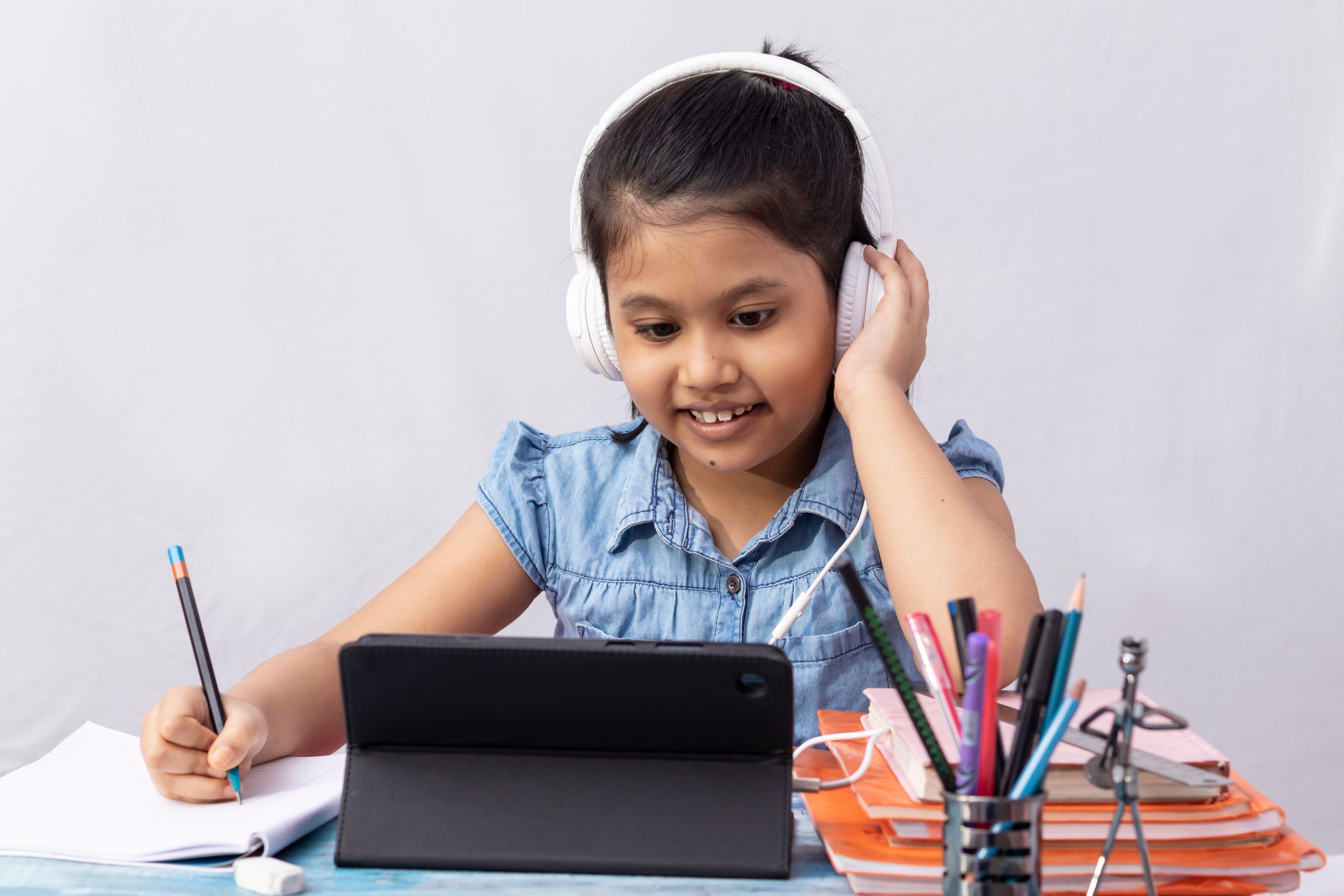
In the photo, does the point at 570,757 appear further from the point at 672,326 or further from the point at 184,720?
the point at 672,326

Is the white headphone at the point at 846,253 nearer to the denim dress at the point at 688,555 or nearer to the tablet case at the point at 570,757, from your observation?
the denim dress at the point at 688,555

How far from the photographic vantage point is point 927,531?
861mm

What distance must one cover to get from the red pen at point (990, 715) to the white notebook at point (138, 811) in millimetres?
363

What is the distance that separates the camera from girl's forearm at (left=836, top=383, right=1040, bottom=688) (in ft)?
2.68

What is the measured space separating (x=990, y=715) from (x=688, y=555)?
0.65 metres

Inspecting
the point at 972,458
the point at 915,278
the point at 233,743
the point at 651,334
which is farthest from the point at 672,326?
the point at 233,743

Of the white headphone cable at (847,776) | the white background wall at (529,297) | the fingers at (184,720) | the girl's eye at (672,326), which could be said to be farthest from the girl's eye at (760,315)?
the white background wall at (529,297)

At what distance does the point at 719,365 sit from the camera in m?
0.94

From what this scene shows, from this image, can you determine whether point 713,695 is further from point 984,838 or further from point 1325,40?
point 1325,40

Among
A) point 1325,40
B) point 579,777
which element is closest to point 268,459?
point 579,777

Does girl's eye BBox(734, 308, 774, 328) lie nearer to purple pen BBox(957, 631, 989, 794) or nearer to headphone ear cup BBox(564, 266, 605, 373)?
headphone ear cup BBox(564, 266, 605, 373)

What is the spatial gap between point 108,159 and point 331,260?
1.11 ft

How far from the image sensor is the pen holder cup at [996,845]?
1.56 feet

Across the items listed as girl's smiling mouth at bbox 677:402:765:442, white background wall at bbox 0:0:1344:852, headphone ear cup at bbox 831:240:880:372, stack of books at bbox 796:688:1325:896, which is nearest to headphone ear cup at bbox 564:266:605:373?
girl's smiling mouth at bbox 677:402:765:442
